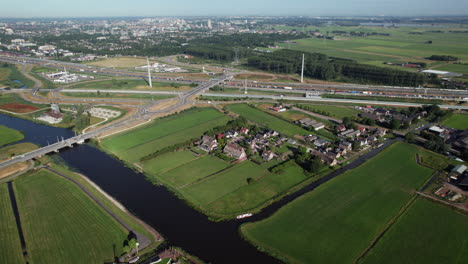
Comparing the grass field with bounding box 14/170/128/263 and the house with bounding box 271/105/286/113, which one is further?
the house with bounding box 271/105/286/113

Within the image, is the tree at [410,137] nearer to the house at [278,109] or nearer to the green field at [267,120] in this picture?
the green field at [267,120]

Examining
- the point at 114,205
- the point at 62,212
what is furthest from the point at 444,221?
the point at 62,212

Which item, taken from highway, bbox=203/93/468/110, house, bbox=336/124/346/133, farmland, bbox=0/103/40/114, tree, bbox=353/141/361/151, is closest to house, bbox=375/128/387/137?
house, bbox=336/124/346/133

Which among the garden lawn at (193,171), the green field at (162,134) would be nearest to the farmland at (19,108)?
the green field at (162,134)

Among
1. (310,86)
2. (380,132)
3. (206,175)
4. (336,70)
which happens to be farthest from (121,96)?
(336,70)

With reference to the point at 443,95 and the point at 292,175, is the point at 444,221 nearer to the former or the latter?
the point at 292,175

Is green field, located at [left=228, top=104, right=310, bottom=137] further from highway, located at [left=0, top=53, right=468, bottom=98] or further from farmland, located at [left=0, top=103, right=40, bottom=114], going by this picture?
farmland, located at [left=0, top=103, right=40, bottom=114]
